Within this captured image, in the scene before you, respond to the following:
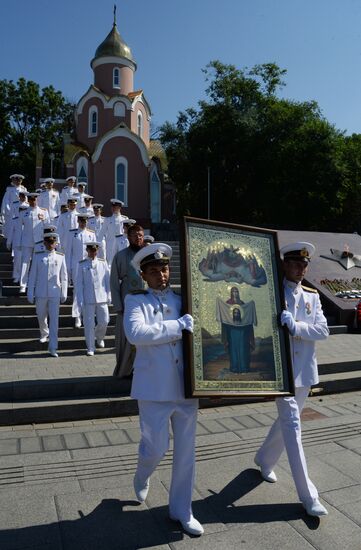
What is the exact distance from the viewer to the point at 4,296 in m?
10.8

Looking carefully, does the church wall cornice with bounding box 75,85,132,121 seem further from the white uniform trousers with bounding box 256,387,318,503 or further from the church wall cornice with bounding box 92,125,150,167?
the white uniform trousers with bounding box 256,387,318,503

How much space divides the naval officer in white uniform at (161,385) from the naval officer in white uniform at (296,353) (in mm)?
807

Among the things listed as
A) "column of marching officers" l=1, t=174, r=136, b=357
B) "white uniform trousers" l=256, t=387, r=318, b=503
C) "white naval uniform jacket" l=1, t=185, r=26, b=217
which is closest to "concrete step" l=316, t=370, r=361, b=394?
"white uniform trousers" l=256, t=387, r=318, b=503

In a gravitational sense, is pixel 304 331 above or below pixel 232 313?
below

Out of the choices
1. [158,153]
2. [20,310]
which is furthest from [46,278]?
[158,153]

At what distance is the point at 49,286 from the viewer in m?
8.43

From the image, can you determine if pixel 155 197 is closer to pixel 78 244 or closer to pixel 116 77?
pixel 116 77

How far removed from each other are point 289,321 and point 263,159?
28.3m

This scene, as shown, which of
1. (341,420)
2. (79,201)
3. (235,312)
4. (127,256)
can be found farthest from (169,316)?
(79,201)

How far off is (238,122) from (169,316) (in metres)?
30.3

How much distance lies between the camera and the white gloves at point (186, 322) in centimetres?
341

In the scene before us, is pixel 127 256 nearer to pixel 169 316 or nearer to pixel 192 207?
pixel 169 316

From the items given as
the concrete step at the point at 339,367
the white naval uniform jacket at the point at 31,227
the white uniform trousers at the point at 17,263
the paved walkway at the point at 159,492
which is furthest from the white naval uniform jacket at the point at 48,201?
the paved walkway at the point at 159,492

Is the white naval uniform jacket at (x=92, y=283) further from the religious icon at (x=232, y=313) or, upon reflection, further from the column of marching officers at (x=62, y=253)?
the religious icon at (x=232, y=313)
